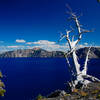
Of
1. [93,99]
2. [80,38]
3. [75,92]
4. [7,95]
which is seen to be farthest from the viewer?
[7,95]

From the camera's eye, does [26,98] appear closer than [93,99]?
No

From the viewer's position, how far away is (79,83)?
1484 cm

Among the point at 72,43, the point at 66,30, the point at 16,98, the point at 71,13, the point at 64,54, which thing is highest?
the point at 71,13

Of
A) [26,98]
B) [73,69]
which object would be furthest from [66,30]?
[26,98]

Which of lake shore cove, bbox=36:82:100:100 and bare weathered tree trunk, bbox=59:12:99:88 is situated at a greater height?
bare weathered tree trunk, bbox=59:12:99:88

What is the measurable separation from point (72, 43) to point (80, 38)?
0.94m

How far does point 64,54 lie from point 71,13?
431cm

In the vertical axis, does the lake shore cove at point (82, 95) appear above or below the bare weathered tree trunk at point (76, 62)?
below

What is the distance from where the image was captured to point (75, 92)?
13.6 metres

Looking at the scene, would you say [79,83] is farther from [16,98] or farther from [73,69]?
[16,98]

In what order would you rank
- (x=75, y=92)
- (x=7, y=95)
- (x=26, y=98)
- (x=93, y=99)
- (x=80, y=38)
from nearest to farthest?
(x=93, y=99), (x=75, y=92), (x=80, y=38), (x=26, y=98), (x=7, y=95)

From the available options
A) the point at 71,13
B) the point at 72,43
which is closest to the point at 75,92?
the point at 72,43

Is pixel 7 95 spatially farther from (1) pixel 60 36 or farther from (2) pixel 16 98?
(1) pixel 60 36

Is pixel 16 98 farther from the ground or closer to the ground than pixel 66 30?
closer to the ground
